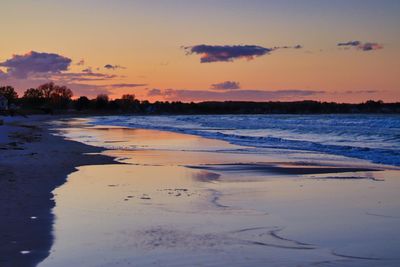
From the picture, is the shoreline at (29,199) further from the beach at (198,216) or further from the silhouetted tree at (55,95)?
the silhouetted tree at (55,95)

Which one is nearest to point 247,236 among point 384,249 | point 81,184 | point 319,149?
point 384,249

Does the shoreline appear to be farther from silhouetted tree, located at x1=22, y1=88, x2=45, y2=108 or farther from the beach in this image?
silhouetted tree, located at x1=22, y1=88, x2=45, y2=108

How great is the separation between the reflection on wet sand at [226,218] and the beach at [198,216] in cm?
1

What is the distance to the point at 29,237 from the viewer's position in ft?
23.2

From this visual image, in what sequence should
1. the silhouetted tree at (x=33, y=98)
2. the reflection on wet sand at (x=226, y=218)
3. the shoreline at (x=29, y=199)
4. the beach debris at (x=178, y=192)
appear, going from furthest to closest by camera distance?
the silhouetted tree at (x=33, y=98) < the beach debris at (x=178, y=192) < the shoreline at (x=29, y=199) < the reflection on wet sand at (x=226, y=218)

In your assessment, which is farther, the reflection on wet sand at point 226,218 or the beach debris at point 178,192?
the beach debris at point 178,192

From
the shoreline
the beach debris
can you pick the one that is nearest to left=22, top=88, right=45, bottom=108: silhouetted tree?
the shoreline

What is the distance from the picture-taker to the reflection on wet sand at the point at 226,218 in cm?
631

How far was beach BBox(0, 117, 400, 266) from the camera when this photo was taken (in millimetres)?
6324

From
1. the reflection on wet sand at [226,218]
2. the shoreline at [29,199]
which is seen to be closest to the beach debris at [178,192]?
the reflection on wet sand at [226,218]

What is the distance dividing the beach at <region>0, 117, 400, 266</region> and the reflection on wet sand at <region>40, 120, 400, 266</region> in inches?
0.6

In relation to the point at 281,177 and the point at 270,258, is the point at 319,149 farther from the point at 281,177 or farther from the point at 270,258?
the point at 270,258

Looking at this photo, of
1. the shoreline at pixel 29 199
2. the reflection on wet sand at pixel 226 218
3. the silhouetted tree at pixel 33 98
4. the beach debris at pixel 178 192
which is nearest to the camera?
the reflection on wet sand at pixel 226 218

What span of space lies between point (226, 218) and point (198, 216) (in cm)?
46
